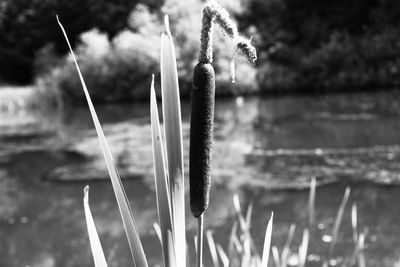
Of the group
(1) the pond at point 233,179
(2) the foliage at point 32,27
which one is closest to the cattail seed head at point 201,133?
(1) the pond at point 233,179

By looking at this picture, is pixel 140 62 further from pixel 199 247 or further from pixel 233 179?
pixel 199 247

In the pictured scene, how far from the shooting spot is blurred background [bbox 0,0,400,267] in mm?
5332

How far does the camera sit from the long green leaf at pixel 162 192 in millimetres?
554

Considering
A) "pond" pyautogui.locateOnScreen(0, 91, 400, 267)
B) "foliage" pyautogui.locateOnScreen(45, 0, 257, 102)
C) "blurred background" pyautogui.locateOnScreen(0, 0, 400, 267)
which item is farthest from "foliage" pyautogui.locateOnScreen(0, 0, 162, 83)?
"pond" pyautogui.locateOnScreen(0, 91, 400, 267)

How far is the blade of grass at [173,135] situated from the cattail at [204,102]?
13 millimetres

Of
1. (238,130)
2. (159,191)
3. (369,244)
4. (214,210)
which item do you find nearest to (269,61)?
(238,130)

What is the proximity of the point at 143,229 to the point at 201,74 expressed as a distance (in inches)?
195

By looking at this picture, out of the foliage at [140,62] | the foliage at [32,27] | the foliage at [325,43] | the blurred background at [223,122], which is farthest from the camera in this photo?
the foliage at [32,27]

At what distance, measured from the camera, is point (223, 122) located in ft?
35.9

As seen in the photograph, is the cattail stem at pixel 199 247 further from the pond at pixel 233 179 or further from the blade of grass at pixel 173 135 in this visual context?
the pond at pixel 233 179

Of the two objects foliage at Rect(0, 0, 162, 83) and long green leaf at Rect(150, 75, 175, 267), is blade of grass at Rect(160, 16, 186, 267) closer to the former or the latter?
long green leaf at Rect(150, 75, 175, 267)

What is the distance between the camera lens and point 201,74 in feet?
1.68

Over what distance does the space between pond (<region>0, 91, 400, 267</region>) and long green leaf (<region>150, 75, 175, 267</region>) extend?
10.3 ft

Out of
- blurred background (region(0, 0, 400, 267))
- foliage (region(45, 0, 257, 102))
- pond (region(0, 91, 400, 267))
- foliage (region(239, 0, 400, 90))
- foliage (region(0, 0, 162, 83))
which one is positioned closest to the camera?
pond (region(0, 91, 400, 267))
